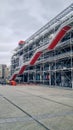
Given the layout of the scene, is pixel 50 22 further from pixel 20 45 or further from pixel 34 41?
pixel 20 45

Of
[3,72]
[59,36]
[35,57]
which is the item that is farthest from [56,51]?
[3,72]

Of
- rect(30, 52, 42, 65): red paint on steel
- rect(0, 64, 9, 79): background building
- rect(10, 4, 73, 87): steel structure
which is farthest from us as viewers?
rect(0, 64, 9, 79): background building

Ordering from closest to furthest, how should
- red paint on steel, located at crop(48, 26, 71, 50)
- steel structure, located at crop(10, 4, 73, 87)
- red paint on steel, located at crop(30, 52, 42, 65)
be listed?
red paint on steel, located at crop(48, 26, 71, 50) → steel structure, located at crop(10, 4, 73, 87) → red paint on steel, located at crop(30, 52, 42, 65)

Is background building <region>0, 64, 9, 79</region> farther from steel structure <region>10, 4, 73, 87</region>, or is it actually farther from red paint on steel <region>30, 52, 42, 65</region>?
red paint on steel <region>30, 52, 42, 65</region>

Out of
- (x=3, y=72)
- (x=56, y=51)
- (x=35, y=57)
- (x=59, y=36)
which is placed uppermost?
(x=59, y=36)

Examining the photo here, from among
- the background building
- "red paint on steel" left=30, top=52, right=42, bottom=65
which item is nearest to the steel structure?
"red paint on steel" left=30, top=52, right=42, bottom=65

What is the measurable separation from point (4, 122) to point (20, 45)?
132 ft

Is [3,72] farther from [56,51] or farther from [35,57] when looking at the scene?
[56,51]

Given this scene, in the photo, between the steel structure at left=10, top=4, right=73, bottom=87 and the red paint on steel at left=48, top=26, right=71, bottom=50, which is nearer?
the red paint on steel at left=48, top=26, right=71, bottom=50

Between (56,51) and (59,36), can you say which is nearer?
(59,36)

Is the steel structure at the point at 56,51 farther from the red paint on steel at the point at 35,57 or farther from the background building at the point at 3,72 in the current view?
the background building at the point at 3,72

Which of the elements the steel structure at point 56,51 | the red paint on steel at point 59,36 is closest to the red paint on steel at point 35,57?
the steel structure at point 56,51

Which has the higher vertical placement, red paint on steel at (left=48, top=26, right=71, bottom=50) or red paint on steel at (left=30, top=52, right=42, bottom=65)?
red paint on steel at (left=48, top=26, right=71, bottom=50)

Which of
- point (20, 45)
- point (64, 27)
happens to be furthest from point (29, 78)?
point (64, 27)
